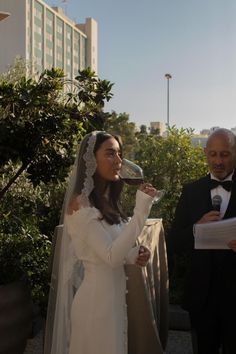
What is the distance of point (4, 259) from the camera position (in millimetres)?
3842

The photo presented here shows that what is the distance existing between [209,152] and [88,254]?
1009 mm

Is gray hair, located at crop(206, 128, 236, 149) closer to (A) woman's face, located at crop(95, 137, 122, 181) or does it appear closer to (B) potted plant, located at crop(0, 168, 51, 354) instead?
(A) woman's face, located at crop(95, 137, 122, 181)

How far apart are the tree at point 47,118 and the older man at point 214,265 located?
141 cm

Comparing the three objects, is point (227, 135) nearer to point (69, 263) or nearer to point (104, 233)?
point (104, 233)

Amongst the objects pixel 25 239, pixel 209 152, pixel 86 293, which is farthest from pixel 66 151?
pixel 86 293

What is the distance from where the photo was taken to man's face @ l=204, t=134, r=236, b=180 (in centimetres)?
269

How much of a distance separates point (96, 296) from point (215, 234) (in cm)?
71

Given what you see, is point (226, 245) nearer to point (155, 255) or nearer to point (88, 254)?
point (88, 254)

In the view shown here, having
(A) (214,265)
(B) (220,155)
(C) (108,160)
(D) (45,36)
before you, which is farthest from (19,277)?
(D) (45,36)

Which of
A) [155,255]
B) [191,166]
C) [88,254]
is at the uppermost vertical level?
[191,166]

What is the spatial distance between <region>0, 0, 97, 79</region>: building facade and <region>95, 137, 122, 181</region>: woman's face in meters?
57.0

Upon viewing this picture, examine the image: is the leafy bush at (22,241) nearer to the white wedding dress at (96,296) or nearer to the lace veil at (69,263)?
the lace veil at (69,263)

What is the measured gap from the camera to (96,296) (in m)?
2.27

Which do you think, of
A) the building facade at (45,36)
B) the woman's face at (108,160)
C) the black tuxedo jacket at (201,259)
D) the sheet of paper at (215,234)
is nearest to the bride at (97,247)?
the woman's face at (108,160)
